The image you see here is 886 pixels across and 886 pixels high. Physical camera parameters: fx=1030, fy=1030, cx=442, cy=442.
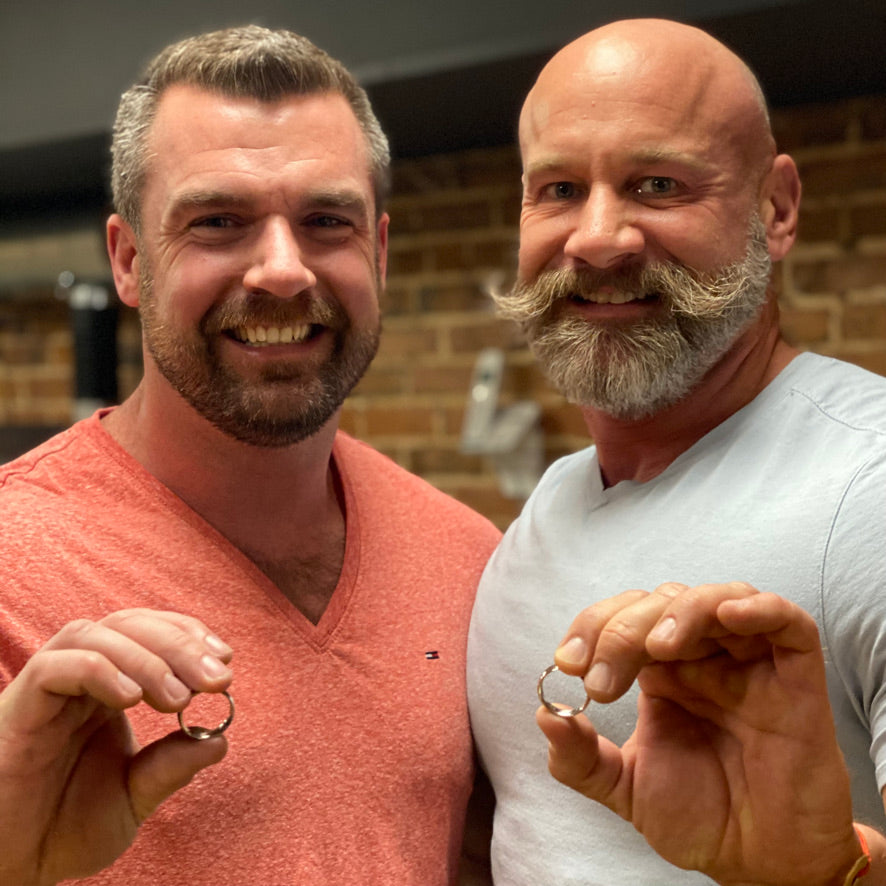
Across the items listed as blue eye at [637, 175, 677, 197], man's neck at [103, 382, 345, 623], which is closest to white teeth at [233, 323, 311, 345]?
man's neck at [103, 382, 345, 623]

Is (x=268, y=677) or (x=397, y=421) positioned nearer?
(x=268, y=677)

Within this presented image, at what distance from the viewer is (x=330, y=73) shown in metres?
1.29

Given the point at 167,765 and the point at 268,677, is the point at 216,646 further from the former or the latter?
the point at 268,677

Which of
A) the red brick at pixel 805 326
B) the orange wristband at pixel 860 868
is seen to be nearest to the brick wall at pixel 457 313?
the red brick at pixel 805 326

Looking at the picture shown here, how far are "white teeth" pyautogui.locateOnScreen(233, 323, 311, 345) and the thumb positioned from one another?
Answer: 51cm

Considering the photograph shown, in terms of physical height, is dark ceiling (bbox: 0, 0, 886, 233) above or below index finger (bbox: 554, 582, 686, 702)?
above

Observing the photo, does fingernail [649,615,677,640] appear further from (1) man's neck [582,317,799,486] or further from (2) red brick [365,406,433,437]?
(2) red brick [365,406,433,437]

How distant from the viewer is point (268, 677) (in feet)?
3.71

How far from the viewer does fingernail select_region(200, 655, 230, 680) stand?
0.80 meters

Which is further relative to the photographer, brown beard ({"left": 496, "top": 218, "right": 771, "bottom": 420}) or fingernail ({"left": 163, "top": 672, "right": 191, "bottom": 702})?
brown beard ({"left": 496, "top": 218, "right": 771, "bottom": 420})

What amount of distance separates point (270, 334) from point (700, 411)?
51 centimetres

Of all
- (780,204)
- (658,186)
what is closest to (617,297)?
(658,186)

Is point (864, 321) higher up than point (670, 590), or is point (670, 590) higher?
point (670, 590)

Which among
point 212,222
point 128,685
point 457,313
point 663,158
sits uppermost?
point 663,158
